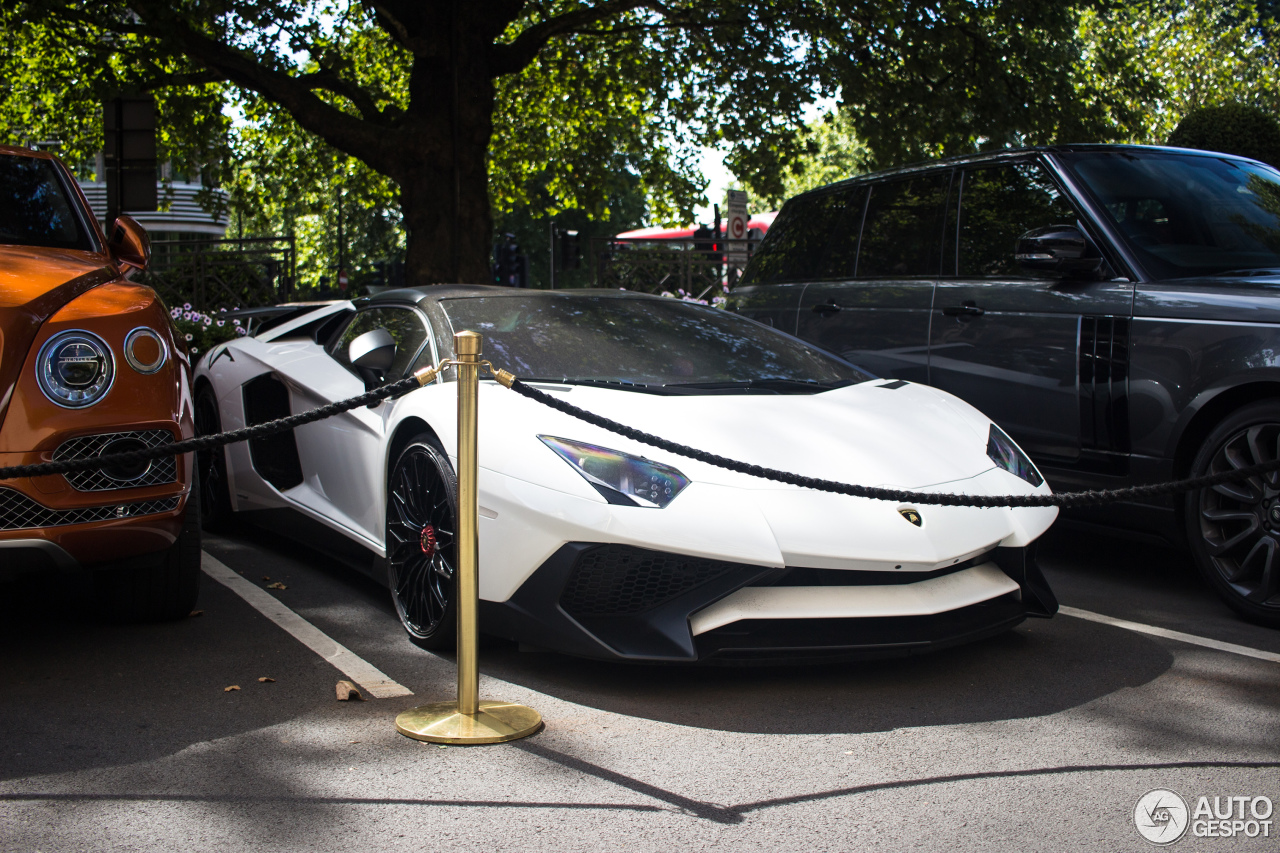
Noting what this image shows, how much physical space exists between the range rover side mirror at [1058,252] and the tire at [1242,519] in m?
0.92

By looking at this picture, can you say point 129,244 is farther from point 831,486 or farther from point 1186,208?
point 1186,208

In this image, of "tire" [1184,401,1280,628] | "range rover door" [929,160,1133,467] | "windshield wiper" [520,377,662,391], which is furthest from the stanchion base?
"range rover door" [929,160,1133,467]

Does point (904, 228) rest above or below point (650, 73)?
below

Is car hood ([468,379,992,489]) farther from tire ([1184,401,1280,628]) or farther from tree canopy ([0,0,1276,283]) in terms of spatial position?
tree canopy ([0,0,1276,283])

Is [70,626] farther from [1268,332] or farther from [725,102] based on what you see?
[725,102]

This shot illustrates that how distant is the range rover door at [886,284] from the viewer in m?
6.00

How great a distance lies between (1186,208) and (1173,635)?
199 cm

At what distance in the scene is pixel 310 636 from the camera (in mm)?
4242

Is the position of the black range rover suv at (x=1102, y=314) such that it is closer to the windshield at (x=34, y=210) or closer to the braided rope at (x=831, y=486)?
the braided rope at (x=831, y=486)

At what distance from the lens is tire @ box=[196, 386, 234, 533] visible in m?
5.97

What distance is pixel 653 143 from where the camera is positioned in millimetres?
22766

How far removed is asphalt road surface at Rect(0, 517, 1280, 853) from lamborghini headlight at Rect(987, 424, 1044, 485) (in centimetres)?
56

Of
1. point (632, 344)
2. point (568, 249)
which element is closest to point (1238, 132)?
point (632, 344)

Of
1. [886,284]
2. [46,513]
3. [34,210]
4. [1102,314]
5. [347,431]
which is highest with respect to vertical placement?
[34,210]
